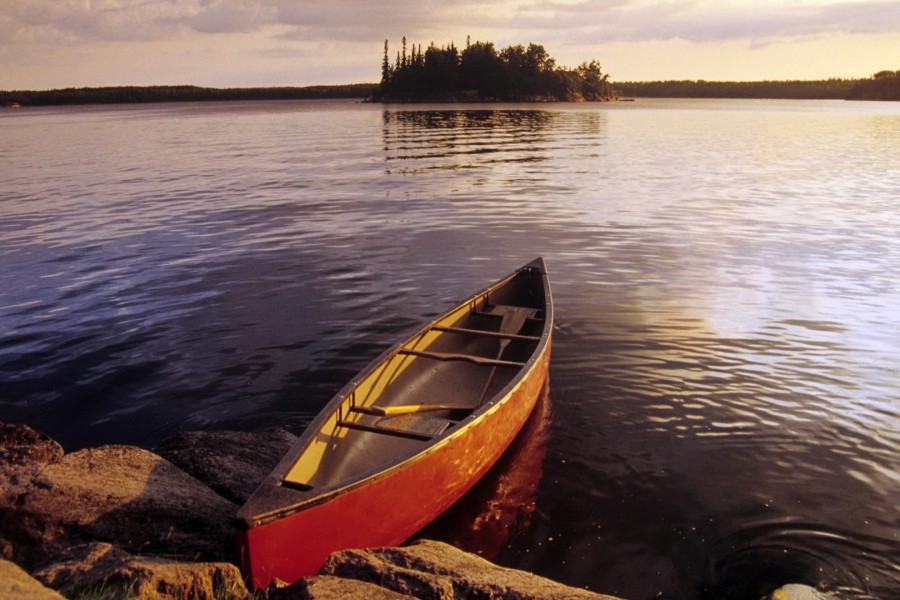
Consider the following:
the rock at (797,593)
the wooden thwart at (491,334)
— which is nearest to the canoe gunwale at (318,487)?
the wooden thwart at (491,334)

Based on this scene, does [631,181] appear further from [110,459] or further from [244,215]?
[110,459]

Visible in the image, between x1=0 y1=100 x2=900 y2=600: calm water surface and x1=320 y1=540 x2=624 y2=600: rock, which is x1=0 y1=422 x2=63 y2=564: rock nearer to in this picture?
x1=0 y1=100 x2=900 y2=600: calm water surface

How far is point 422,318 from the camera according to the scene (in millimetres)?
12781

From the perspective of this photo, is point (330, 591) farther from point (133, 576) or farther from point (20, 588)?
point (20, 588)

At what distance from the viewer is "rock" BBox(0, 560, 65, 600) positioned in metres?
3.28

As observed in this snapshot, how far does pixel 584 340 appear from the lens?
37.9 feet

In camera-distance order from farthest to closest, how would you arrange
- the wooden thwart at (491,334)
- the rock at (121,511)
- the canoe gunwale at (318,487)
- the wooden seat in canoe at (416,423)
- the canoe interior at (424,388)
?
the wooden thwart at (491,334)
the wooden seat in canoe at (416,423)
the canoe interior at (424,388)
the rock at (121,511)
the canoe gunwale at (318,487)

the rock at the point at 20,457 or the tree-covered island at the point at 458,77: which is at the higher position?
the tree-covered island at the point at 458,77

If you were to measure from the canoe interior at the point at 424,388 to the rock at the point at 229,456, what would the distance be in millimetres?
947

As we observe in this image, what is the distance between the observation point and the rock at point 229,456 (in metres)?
6.57

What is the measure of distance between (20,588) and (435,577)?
99.3 inches

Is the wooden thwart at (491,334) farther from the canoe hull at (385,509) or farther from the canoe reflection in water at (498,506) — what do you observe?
the canoe hull at (385,509)

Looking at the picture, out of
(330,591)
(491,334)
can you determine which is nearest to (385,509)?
(330,591)

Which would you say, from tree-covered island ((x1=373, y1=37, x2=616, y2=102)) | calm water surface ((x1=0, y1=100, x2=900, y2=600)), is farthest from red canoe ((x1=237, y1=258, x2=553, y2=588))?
tree-covered island ((x1=373, y1=37, x2=616, y2=102))
